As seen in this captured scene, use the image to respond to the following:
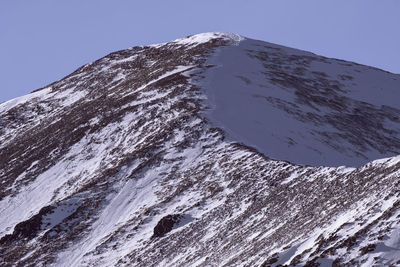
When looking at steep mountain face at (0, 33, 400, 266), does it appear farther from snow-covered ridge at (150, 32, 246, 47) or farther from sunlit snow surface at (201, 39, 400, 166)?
snow-covered ridge at (150, 32, 246, 47)

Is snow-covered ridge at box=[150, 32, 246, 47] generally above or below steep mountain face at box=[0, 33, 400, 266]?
above

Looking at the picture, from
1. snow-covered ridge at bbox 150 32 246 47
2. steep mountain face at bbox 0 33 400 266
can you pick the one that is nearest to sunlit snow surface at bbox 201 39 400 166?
steep mountain face at bbox 0 33 400 266

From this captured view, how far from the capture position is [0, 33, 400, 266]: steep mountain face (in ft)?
90.6

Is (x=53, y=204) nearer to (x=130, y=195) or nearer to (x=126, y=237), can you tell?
(x=130, y=195)

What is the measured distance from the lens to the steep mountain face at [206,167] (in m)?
27.6

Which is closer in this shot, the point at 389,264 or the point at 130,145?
the point at 389,264

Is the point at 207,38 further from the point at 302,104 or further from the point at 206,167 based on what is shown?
the point at 206,167

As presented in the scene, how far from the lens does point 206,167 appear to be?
138ft

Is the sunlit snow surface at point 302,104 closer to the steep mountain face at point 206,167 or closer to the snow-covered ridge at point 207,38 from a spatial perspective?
the steep mountain face at point 206,167

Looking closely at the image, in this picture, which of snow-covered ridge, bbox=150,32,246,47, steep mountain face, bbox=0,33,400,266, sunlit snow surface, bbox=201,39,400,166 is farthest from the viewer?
snow-covered ridge, bbox=150,32,246,47

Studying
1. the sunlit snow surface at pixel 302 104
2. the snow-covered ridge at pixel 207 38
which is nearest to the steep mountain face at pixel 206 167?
the sunlit snow surface at pixel 302 104

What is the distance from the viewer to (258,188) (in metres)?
36.3

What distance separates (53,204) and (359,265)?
2613 cm

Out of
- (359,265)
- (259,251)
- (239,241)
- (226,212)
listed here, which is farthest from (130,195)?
(359,265)
